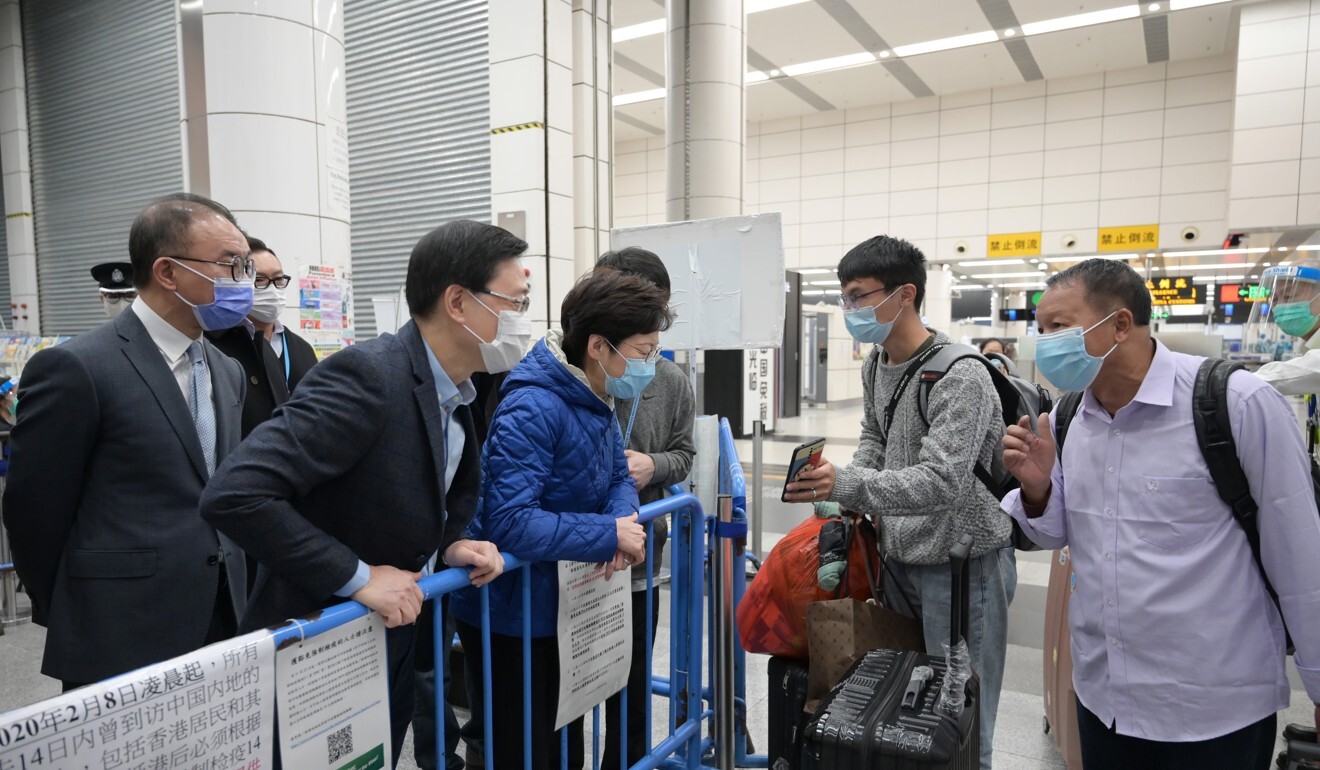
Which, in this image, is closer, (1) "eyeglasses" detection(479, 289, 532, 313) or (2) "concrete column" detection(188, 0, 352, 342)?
(1) "eyeglasses" detection(479, 289, 532, 313)

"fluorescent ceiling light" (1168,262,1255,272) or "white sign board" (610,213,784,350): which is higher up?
"fluorescent ceiling light" (1168,262,1255,272)

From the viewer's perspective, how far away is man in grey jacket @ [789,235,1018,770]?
1.99m

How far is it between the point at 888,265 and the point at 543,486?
1.22m

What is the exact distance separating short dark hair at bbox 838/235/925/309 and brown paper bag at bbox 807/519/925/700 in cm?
91

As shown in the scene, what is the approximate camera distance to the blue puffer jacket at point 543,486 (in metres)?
1.68

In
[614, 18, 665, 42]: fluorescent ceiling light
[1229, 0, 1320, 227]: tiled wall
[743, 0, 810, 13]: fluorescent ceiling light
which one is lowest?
[1229, 0, 1320, 227]: tiled wall

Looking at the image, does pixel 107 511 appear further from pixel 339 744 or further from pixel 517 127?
pixel 517 127

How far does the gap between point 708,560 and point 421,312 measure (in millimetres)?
1361

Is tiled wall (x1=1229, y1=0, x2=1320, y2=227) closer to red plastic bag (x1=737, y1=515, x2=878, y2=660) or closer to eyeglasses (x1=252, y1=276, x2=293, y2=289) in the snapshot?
red plastic bag (x1=737, y1=515, x2=878, y2=660)

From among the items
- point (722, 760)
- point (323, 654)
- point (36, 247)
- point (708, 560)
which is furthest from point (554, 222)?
point (36, 247)

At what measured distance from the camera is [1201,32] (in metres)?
11.9

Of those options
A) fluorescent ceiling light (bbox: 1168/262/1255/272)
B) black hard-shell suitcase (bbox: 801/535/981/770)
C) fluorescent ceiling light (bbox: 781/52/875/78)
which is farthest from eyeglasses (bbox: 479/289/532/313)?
fluorescent ceiling light (bbox: 1168/262/1255/272)

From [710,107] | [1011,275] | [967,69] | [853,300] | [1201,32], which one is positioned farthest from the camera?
[1011,275]

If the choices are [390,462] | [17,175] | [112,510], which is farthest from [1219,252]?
[17,175]
